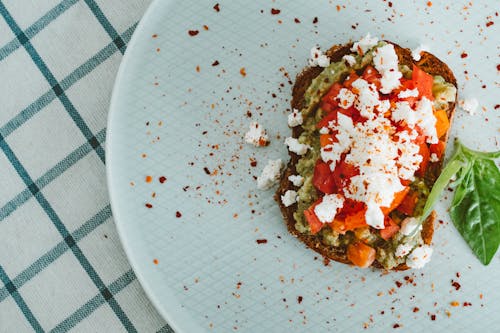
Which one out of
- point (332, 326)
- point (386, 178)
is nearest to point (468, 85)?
point (386, 178)

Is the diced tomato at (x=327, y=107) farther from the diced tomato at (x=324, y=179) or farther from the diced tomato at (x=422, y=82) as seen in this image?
the diced tomato at (x=422, y=82)

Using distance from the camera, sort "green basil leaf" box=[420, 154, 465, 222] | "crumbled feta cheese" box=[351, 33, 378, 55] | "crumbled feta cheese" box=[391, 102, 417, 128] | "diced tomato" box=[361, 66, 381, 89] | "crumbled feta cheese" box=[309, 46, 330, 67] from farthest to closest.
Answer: "crumbled feta cheese" box=[309, 46, 330, 67] < "crumbled feta cheese" box=[351, 33, 378, 55] < "diced tomato" box=[361, 66, 381, 89] < "crumbled feta cheese" box=[391, 102, 417, 128] < "green basil leaf" box=[420, 154, 465, 222]

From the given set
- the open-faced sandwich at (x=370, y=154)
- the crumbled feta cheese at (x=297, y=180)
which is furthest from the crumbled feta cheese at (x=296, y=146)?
the crumbled feta cheese at (x=297, y=180)

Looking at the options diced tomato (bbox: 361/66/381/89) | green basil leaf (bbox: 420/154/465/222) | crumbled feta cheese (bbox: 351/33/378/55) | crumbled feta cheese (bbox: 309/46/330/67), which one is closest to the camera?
green basil leaf (bbox: 420/154/465/222)

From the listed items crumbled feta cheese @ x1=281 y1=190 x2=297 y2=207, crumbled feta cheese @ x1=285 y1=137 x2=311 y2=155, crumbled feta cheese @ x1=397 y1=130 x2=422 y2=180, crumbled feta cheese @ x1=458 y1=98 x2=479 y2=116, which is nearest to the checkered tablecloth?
crumbled feta cheese @ x1=281 y1=190 x2=297 y2=207

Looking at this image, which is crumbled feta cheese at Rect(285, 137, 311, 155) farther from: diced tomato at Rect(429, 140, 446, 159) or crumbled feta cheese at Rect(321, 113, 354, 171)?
diced tomato at Rect(429, 140, 446, 159)

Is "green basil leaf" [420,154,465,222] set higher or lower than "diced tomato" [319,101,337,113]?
lower

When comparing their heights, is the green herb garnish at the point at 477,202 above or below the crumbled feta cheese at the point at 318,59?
below
